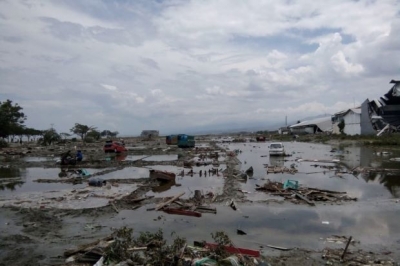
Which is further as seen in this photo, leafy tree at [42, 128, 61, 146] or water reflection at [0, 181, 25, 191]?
leafy tree at [42, 128, 61, 146]

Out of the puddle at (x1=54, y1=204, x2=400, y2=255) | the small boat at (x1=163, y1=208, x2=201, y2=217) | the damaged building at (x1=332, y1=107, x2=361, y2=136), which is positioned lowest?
the puddle at (x1=54, y1=204, x2=400, y2=255)

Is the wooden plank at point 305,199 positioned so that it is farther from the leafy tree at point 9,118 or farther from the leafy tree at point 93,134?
the leafy tree at point 93,134

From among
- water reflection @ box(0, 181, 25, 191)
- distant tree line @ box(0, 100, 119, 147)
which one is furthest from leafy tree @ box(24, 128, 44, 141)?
water reflection @ box(0, 181, 25, 191)

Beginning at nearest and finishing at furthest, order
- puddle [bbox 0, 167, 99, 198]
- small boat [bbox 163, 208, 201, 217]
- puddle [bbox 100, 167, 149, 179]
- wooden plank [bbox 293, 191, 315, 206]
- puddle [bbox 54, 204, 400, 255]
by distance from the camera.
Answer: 1. puddle [bbox 54, 204, 400, 255]
2. small boat [bbox 163, 208, 201, 217]
3. wooden plank [bbox 293, 191, 315, 206]
4. puddle [bbox 0, 167, 99, 198]
5. puddle [bbox 100, 167, 149, 179]

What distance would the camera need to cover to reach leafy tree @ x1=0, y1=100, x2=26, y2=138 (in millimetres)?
66625

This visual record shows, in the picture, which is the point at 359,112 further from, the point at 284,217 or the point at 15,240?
the point at 15,240

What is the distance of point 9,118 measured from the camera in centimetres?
6919

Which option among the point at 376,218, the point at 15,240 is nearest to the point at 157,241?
the point at 15,240

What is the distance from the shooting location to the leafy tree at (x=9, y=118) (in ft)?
219

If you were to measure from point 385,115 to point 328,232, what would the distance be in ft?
235

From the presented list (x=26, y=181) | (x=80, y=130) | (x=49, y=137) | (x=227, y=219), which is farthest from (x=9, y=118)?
(x=227, y=219)

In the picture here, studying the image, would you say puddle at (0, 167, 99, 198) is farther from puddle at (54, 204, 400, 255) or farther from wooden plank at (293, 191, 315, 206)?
wooden plank at (293, 191, 315, 206)

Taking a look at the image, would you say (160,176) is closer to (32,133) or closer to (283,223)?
(283,223)

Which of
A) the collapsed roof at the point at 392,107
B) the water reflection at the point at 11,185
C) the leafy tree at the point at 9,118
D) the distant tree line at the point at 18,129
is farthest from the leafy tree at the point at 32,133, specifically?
the collapsed roof at the point at 392,107
